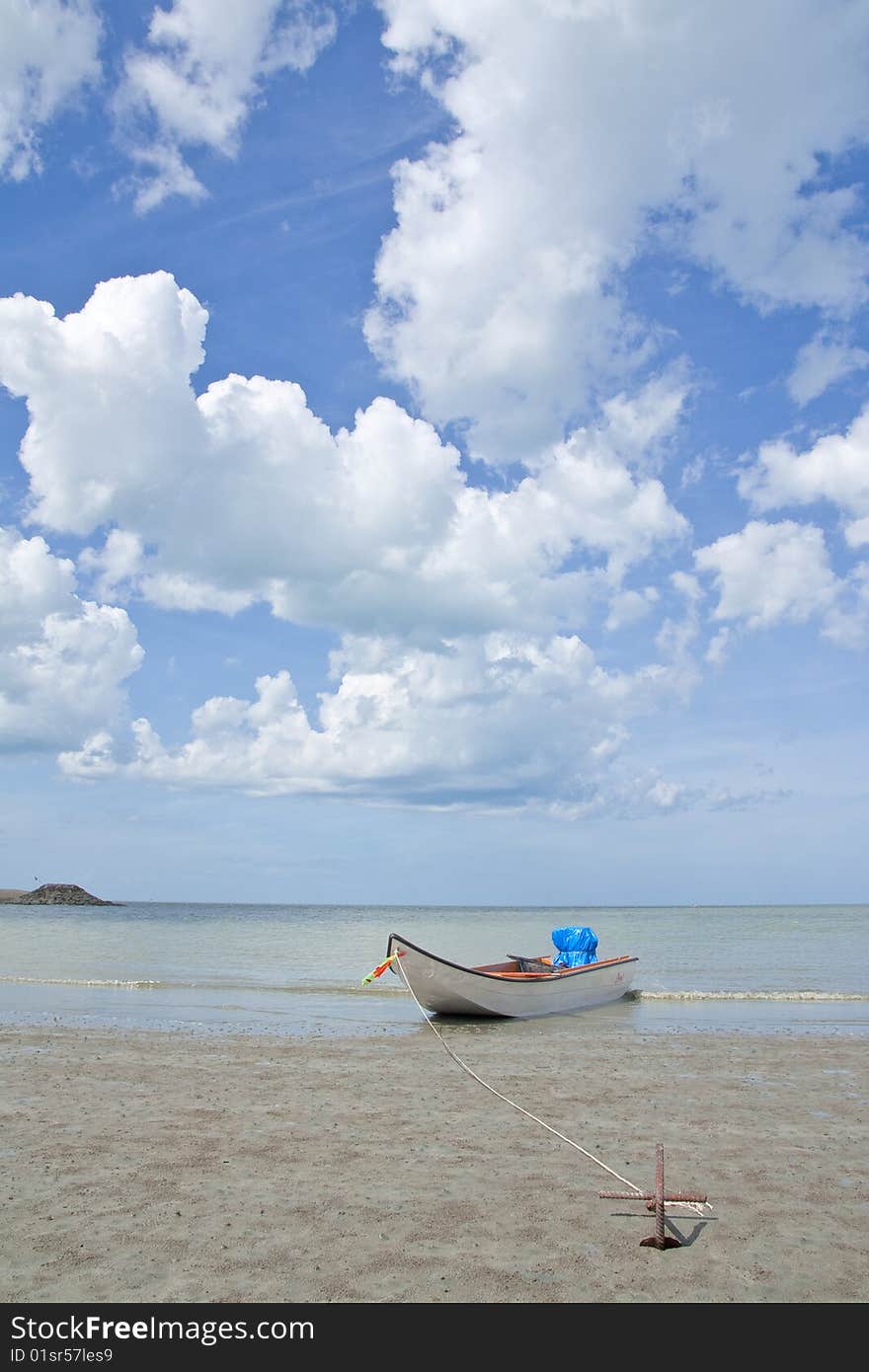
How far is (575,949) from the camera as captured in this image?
26.9 m

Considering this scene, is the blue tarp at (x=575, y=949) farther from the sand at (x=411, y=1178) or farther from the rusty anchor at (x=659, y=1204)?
the rusty anchor at (x=659, y=1204)

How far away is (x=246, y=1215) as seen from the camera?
7.23m

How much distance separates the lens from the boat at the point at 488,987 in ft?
63.7

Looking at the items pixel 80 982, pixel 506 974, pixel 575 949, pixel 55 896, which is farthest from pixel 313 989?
pixel 55 896

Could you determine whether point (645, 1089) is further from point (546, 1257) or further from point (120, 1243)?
point (120, 1243)

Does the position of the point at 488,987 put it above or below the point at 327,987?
above

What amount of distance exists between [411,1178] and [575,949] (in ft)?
63.1

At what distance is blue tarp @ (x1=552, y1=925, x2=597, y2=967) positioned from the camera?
26.6 metres

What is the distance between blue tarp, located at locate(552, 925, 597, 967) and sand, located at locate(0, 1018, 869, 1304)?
1127 cm

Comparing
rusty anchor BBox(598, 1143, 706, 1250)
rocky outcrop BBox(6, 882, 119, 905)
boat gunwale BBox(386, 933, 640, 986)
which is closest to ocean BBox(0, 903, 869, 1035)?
boat gunwale BBox(386, 933, 640, 986)

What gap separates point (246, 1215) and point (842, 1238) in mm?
4655

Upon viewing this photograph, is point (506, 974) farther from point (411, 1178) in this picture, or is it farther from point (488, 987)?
point (411, 1178)

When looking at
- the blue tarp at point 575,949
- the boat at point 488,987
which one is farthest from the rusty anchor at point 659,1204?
the blue tarp at point 575,949
